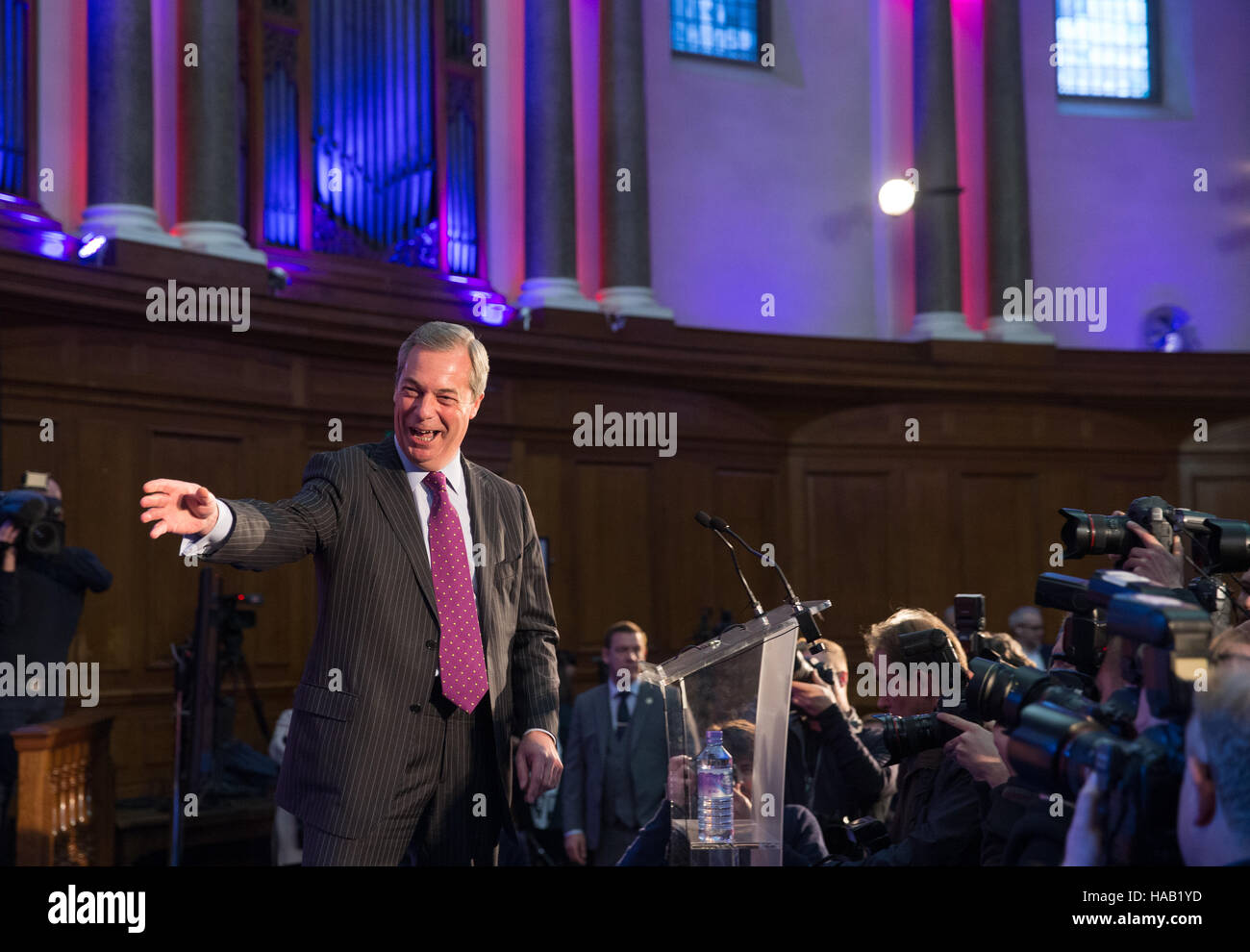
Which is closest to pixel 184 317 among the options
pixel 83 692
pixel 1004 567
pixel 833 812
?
pixel 83 692

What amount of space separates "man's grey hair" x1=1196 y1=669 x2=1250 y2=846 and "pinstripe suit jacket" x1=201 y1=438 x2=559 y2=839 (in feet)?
4.44

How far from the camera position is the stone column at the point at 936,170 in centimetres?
927

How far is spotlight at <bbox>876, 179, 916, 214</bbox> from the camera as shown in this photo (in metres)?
8.91

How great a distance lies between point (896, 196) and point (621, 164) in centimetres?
190

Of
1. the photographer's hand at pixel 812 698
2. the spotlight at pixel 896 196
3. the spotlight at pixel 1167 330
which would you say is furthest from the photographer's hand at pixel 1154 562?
the spotlight at pixel 1167 330

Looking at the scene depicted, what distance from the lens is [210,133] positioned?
680cm

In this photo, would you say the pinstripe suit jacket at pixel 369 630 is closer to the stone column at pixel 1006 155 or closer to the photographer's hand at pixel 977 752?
the photographer's hand at pixel 977 752

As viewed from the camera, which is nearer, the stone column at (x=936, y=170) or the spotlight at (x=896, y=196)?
the spotlight at (x=896, y=196)

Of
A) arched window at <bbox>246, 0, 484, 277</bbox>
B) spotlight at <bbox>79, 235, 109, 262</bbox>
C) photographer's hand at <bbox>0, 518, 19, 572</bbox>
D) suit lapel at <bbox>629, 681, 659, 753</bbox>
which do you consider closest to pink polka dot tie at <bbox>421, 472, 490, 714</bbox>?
photographer's hand at <bbox>0, 518, 19, 572</bbox>

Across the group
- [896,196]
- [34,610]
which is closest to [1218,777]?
[34,610]

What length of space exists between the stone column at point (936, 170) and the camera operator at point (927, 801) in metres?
6.20

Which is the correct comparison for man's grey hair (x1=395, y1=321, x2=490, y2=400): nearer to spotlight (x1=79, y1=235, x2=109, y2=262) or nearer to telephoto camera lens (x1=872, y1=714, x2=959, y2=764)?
telephoto camera lens (x1=872, y1=714, x2=959, y2=764)

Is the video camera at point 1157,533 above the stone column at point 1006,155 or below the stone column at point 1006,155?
below
